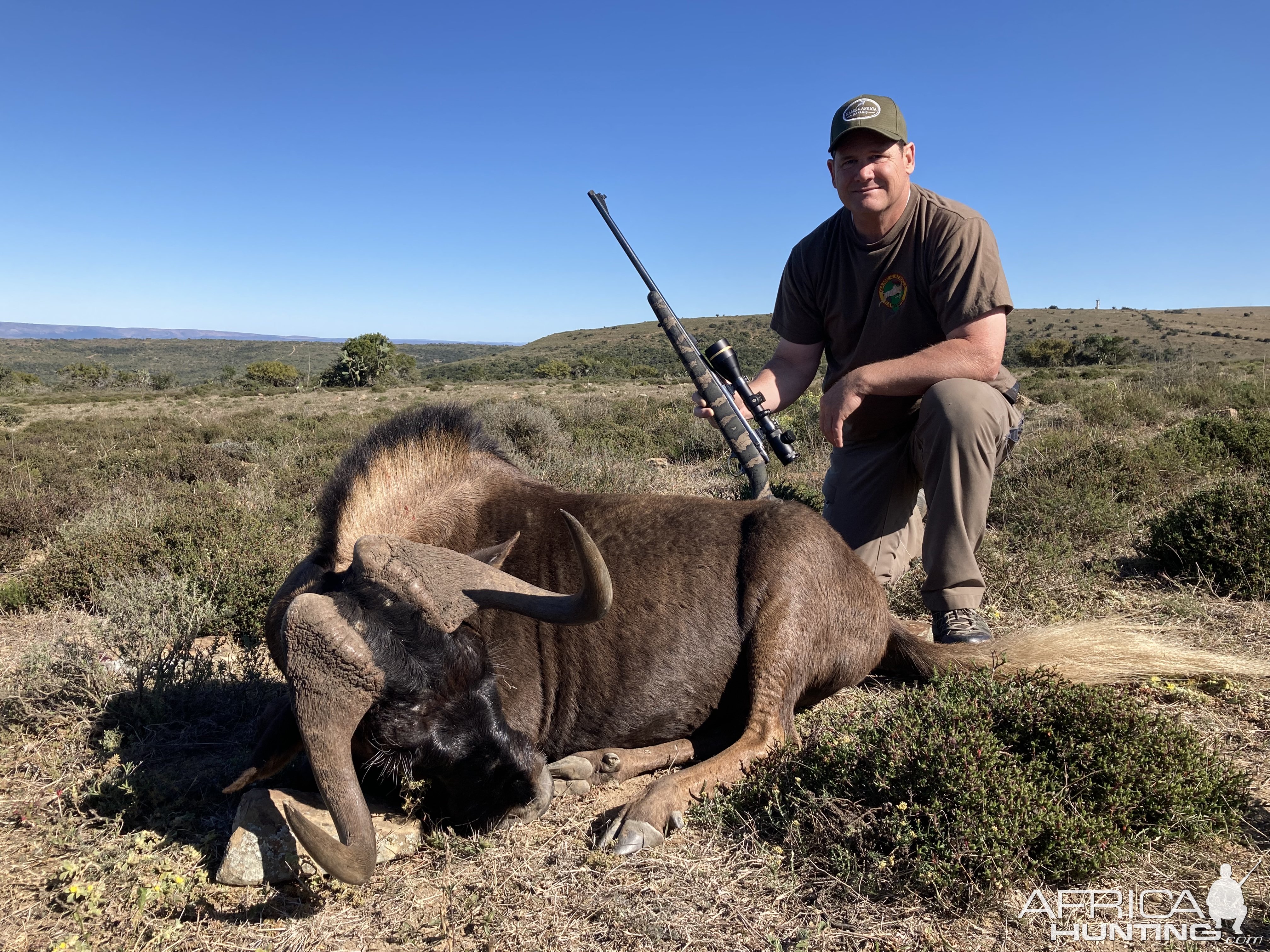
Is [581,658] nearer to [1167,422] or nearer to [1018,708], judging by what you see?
[1018,708]

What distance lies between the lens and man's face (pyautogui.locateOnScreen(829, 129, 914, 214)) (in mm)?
4199

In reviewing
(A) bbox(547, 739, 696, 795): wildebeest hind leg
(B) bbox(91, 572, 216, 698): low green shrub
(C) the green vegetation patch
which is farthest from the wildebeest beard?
(B) bbox(91, 572, 216, 698): low green shrub

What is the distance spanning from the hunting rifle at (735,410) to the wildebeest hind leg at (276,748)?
2795 millimetres

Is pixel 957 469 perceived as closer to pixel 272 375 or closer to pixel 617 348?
pixel 272 375

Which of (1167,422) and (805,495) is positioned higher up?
(1167,422)

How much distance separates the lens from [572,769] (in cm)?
310

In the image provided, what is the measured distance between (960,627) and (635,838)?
2252 mm

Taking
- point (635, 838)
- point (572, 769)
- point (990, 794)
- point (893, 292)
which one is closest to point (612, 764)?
point (572, 769)

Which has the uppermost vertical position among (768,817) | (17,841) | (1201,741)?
(1201,741)

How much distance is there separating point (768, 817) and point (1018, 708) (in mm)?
1049

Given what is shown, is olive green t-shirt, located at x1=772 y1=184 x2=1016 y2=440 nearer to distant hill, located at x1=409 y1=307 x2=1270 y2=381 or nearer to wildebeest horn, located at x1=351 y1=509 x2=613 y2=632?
wildebeest horn, located at x1=351 y1=509 x2=613 y2=632

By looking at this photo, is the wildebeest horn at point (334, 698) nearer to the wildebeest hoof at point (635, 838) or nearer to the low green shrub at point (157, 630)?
the wildebeest hoof at point (635, 838)

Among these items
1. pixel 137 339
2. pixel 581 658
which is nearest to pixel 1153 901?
pixel 581 658

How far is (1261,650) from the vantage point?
3.92 meters
